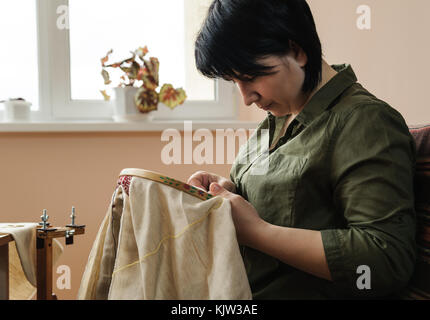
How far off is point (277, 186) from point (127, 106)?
1.05 m

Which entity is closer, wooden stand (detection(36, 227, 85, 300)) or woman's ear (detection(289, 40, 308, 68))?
woman's ear (detection(289, 40, 308, 68))

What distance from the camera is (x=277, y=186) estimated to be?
79cm

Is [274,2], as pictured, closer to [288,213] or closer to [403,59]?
[288,213]

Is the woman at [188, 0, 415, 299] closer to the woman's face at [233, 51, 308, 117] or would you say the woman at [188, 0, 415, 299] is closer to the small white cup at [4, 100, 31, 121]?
the woman's face at [233, 51, 308, 117]

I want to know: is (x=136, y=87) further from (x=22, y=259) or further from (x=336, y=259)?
(x=336, y=259)

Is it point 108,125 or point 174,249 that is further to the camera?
point 108,125

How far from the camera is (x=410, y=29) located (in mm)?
1547

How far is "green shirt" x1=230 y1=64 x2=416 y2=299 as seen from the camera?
0.66m

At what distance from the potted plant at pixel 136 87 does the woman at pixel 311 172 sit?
0.88m

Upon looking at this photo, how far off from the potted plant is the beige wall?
0.31 ft

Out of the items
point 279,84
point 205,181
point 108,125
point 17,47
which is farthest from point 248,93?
point 17,47

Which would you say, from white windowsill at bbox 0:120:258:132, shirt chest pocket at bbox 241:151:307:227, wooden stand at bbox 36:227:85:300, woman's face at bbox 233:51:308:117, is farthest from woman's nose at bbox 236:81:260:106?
white windowsill at bbox 0:120:258:132

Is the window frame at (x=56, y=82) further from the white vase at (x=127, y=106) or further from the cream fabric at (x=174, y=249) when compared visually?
the cream fabric at (x=174, y=249)
